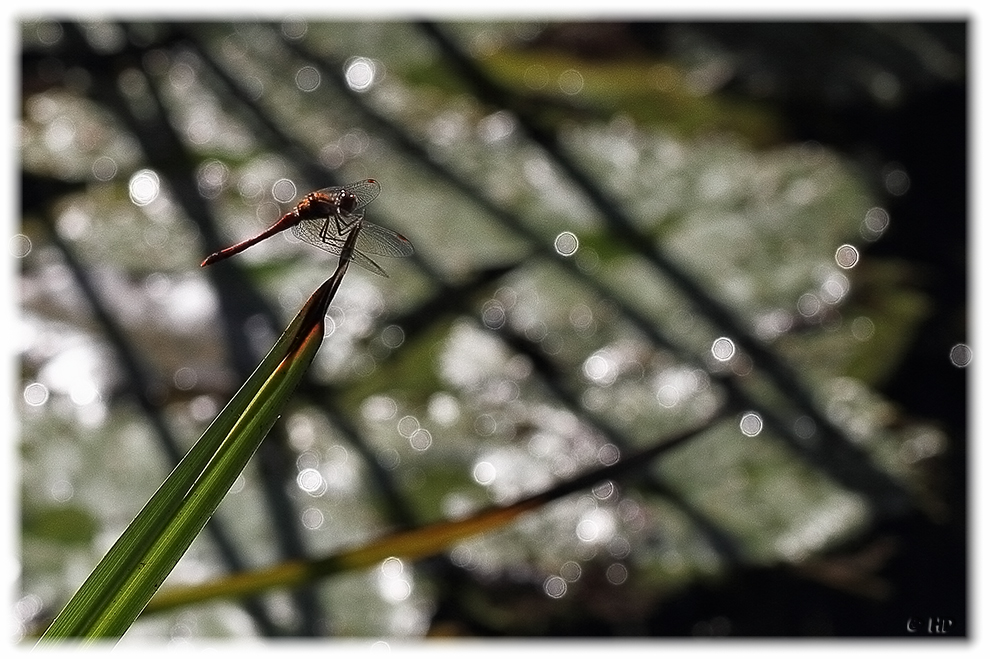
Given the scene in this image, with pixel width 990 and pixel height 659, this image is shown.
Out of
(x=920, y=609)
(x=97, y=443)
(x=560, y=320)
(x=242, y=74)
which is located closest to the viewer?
(x=920, y=609)

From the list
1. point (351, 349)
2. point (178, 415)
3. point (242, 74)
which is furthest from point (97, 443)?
point (242, 74)

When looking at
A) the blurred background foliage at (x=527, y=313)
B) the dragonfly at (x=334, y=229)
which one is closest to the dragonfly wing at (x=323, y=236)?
the dragonfly at (x=334, y=229)

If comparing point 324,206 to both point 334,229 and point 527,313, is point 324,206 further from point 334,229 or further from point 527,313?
point 527,313

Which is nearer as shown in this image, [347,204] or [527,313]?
[347,204]

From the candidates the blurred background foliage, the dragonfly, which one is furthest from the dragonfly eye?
the blurred background foliage

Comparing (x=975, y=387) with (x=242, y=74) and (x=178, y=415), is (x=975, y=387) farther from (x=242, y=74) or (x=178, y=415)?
(x=242, y=74)

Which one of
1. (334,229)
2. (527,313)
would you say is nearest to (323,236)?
(334,229)

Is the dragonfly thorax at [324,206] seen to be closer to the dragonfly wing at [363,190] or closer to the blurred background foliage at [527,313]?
the dragonfly wing at [363,190]
